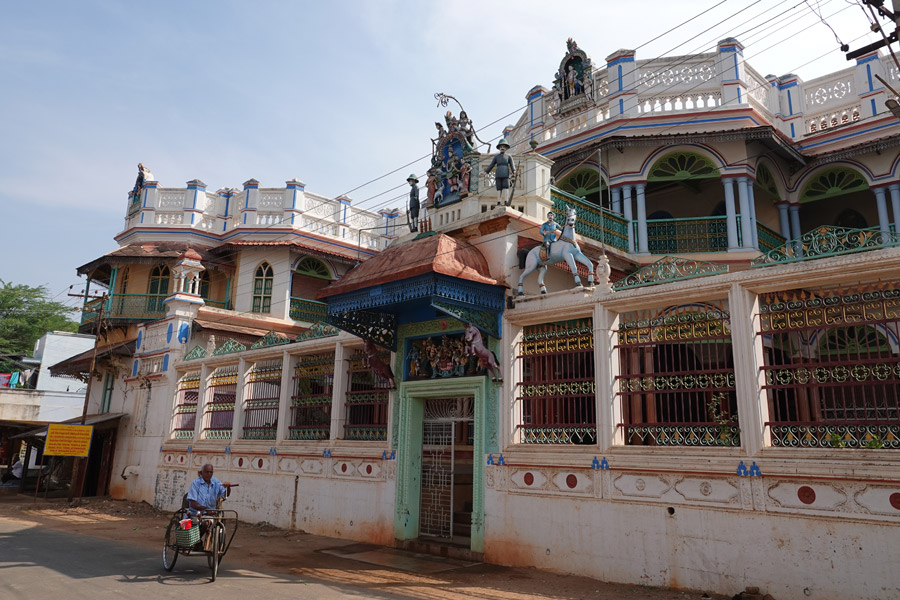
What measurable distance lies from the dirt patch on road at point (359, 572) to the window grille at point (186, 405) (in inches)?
118

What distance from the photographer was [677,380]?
26.5 feet

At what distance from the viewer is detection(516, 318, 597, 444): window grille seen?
29.7 feet

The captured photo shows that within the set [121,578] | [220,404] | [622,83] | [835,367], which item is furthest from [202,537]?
[622,83]

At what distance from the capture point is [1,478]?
24438 mm

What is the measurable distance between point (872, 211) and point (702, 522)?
12.0 meters

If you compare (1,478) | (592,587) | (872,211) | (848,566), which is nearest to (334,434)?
→ (592,587)

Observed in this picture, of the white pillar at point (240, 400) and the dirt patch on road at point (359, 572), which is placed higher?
the white pillar at point (240, 400)

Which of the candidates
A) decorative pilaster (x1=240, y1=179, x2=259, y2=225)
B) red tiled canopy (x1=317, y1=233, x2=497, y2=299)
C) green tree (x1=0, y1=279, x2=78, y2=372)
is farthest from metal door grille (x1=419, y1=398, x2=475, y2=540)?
green tree (x1=0, y1=279, x2=78, y2=372)

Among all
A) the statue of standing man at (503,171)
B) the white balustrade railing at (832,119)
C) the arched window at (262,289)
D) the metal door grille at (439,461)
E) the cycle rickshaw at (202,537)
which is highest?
the white balustrade railing at (832,119)

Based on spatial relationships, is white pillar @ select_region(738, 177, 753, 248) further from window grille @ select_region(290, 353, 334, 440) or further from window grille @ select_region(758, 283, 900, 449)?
window grille @ select_region(290, 353, 334, 440)

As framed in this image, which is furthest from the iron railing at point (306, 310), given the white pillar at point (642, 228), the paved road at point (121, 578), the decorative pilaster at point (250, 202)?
the paved road at point (121, 578)

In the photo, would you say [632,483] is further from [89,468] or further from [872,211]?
[89,468]

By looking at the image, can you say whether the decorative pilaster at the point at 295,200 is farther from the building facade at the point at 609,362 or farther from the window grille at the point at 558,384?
the window grille at the point at 558,384

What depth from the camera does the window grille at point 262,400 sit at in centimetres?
1418
